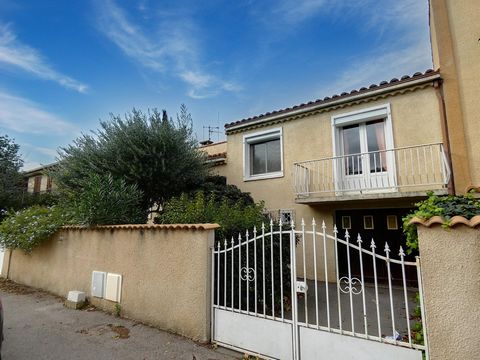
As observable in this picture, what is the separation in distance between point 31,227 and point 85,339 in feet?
19.1

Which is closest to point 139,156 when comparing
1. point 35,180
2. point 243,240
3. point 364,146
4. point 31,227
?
point 31,227

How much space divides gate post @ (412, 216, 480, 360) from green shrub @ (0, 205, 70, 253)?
9.50 metres

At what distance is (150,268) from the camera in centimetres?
597

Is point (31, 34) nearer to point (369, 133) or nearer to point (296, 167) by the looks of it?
point (296, 167)

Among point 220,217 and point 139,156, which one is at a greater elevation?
point 139,156

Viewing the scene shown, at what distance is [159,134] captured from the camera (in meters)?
9.88

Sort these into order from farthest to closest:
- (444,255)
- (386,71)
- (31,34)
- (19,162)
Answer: (19,162), (386,71), (31,34), (444,255)

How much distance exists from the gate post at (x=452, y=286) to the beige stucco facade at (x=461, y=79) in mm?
5780

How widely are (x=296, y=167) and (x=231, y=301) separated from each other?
621cm

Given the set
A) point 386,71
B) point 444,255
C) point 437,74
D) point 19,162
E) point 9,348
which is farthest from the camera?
point 19,162

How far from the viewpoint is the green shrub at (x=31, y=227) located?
8.84m

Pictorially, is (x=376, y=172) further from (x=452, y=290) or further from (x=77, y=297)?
(x=77, y=297)

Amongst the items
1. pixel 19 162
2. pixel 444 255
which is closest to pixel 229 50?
pixel 444 255

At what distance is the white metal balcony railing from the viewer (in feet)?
26.2
